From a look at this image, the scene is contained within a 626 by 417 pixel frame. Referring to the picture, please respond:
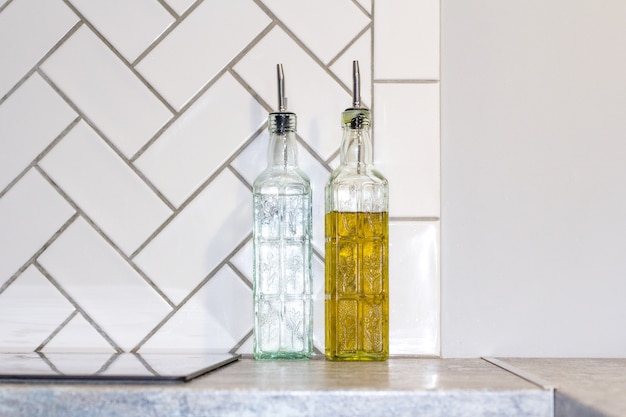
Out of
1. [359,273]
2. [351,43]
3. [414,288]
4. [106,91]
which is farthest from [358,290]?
[106,91]

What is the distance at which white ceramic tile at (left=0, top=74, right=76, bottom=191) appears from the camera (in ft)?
3.76

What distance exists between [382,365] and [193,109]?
1.49 ft

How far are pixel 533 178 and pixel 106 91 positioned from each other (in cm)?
62

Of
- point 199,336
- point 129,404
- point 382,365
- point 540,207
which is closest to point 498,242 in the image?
point 540,207

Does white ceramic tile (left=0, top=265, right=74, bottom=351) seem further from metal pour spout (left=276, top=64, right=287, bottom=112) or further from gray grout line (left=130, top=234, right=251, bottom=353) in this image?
metal pour spout (left=276, top=64, right=287, bottom=112)

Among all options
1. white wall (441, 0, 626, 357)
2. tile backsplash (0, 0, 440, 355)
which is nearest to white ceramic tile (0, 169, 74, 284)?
tile backsplash (0, 0, 440, 355)

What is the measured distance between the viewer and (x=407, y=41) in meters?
1.14

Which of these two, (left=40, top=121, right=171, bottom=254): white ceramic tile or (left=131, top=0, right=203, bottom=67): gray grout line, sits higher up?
(left=131, top=0, right=203, bottom=67): gray grout line

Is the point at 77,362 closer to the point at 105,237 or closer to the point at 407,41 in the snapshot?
the point at 105,237

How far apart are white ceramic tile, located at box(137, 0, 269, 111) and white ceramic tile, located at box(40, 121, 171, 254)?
122 mm

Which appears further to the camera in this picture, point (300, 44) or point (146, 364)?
point (300, 44)

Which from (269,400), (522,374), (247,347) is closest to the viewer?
(269,400)

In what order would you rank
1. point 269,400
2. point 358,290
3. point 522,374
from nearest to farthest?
1. point 269,400
2. point 522,374
3. point 358,290

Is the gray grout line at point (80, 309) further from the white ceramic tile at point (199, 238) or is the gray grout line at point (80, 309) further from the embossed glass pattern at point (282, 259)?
the embossed glass pattern at point (282, 259)
